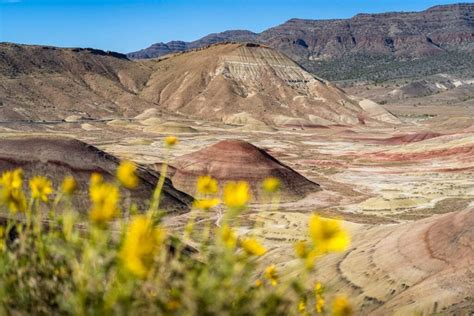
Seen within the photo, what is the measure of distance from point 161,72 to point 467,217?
13896 cm

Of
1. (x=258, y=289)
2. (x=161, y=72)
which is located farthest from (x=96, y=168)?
(x=161, y=72)

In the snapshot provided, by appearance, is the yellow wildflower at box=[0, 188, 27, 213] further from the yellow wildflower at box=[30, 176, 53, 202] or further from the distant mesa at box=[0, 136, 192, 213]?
the distant mesa at box=[0, 136, 192, 213]

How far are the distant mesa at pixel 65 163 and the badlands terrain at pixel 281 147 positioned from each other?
0.12m

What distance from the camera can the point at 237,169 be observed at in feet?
147

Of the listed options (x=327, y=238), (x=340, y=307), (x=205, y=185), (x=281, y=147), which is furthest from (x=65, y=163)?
(x=281, y=147)

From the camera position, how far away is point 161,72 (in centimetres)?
15362

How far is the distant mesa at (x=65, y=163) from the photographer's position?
3491 centimetres

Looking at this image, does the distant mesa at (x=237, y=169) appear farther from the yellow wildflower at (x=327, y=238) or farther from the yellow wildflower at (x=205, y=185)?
the yellow wildflower at (x=327, y=238)

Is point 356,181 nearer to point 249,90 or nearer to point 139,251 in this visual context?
point 139,251

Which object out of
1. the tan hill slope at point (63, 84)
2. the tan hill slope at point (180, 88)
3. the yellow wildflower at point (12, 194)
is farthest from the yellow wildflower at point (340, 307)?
the tan hill slope at point (180, 88)

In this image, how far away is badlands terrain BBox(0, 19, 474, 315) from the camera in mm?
18547

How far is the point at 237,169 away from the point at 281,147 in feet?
135

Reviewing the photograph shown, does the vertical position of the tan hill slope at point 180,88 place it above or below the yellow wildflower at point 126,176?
above

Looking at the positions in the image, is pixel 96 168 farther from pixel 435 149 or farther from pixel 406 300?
pixel 435 149
